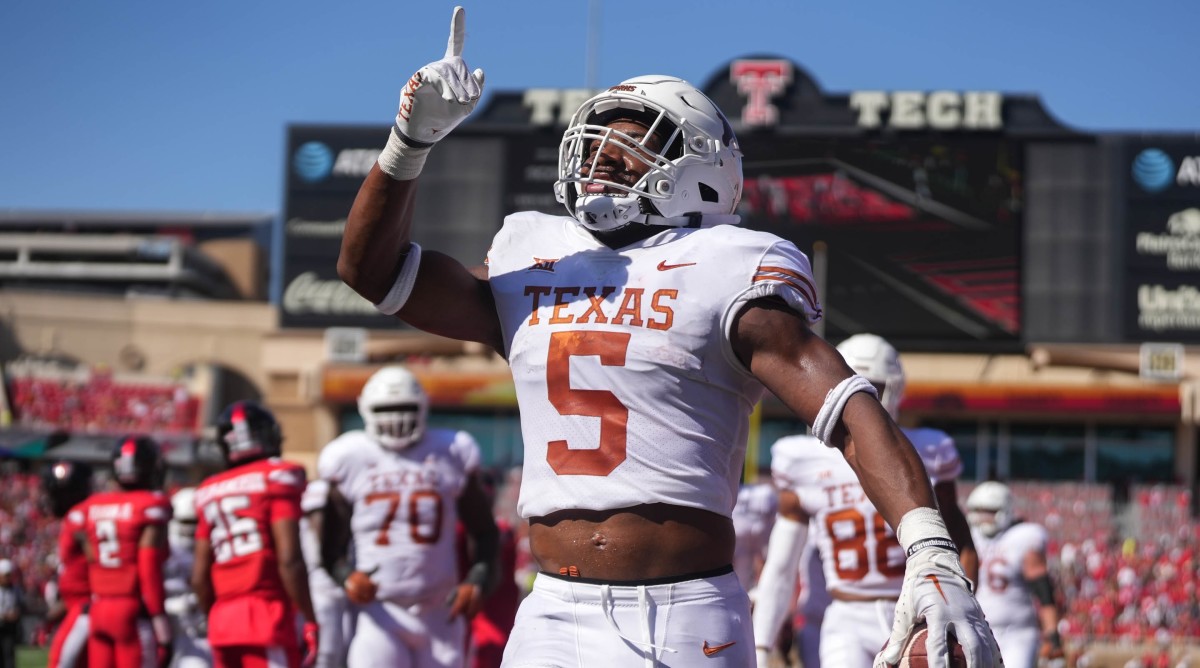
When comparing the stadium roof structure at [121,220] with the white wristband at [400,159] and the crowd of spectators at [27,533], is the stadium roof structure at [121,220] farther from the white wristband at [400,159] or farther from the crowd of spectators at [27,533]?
the white wristband at [400,159]

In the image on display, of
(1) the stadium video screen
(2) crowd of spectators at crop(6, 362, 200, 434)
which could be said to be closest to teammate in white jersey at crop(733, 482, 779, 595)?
(1) the stadium video screen

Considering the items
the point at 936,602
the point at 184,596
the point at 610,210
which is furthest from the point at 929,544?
the point at 184,596

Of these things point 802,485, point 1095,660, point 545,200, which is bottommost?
point 1095,660

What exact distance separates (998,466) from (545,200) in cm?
1087

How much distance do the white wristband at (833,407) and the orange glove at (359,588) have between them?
4.61m

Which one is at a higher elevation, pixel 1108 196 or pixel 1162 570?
pixel 1108 196

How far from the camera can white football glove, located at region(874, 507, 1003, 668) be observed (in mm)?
2254

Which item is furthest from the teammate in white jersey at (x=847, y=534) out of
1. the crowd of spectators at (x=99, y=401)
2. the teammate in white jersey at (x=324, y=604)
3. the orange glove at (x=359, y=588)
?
the crowd of spectators at (x=99, y=401)

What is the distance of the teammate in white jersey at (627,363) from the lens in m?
2.88

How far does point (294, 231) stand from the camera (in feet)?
89.1

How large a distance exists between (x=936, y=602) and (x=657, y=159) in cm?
120

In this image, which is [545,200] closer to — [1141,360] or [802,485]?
[1141,360]

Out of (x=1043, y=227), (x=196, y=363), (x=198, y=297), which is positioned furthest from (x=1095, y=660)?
(x=198, y=297)

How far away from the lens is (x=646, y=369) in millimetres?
2930
